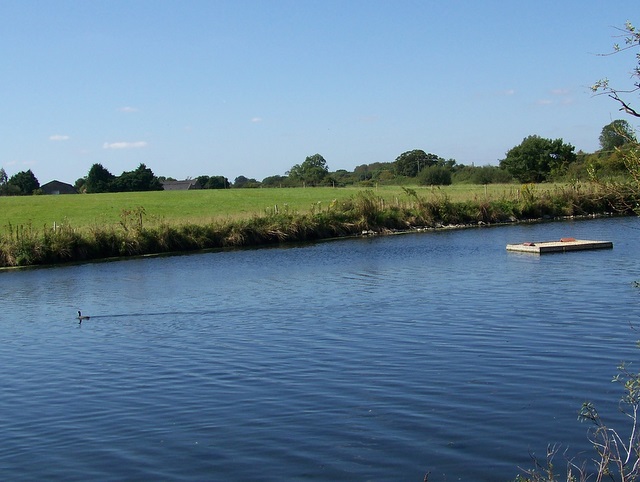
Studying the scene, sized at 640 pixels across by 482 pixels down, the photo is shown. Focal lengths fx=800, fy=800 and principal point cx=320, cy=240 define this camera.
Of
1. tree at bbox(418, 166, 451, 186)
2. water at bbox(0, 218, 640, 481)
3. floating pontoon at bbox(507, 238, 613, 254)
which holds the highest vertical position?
tree at bbox(418, 166, 451, 186)

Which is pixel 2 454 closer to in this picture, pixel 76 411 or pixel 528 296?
pixel 76 411

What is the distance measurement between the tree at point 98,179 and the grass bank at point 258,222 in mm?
52398

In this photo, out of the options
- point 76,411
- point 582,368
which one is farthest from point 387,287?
point 76,411

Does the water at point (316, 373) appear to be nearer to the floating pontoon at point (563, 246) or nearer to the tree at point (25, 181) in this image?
the floating pontoon at point (563, 246)

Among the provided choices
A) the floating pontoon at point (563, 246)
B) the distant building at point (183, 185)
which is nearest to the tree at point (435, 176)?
the distant building at point (183, 185)

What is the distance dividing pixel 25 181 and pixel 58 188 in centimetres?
1293

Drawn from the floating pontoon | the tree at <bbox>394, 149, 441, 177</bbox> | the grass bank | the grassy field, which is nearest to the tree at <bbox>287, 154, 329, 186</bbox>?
the tree at <bbox>394, 149, 441, 177</bbox>

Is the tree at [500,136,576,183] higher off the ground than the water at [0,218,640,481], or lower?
higher

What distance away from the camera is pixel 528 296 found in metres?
21.9

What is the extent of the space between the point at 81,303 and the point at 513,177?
90636 millimetres

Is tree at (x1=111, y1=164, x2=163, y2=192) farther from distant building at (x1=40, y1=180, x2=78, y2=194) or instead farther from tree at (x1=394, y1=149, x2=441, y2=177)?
tree at (x1=394, y1=149, x2=441, y2=177)

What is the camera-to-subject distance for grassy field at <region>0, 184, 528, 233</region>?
58.0m

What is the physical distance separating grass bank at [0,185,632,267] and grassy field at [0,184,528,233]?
0.40 meters

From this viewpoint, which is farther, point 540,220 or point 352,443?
point 540,220
